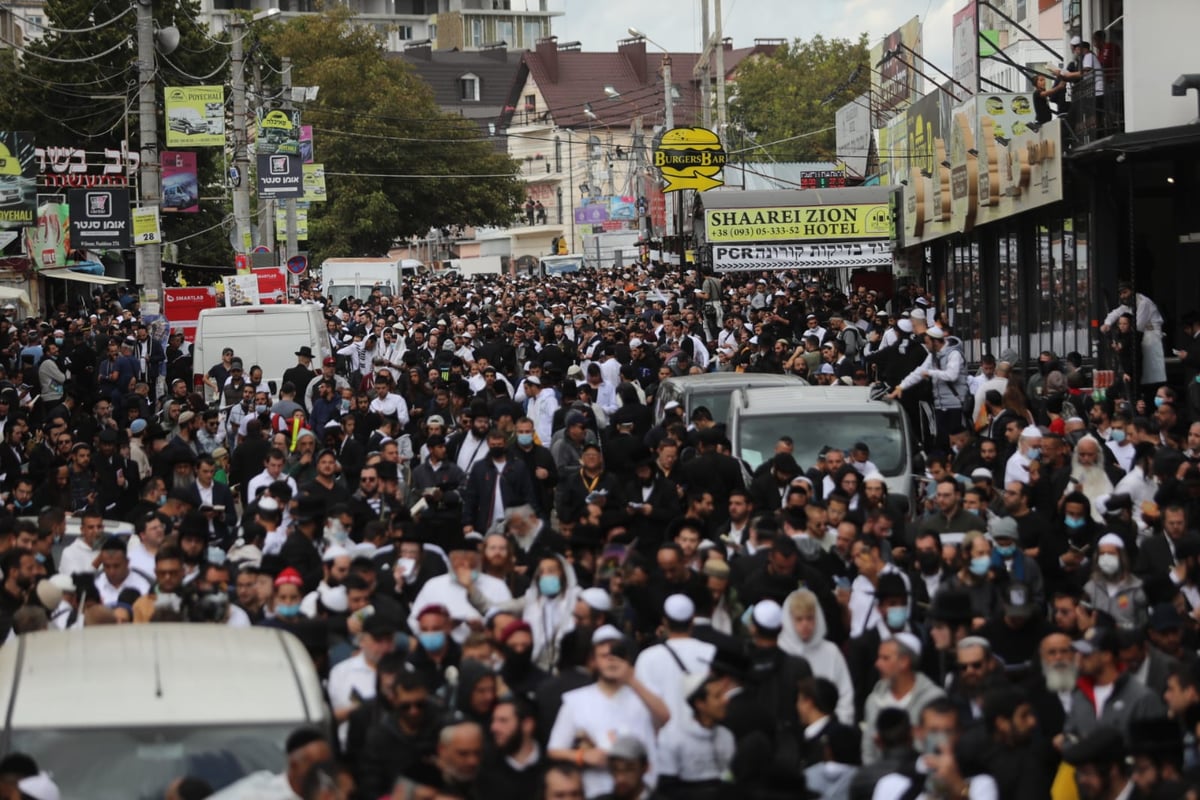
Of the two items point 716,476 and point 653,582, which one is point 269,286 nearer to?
point 716,476

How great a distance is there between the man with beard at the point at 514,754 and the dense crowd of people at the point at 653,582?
0.01m

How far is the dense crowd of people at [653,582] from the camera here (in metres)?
7.65

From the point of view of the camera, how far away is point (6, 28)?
91.2m

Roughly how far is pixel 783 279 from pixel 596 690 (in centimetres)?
4892

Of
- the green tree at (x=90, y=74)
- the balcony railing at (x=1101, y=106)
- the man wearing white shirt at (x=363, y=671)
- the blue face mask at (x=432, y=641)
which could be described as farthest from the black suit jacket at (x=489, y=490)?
the green tree at (x=90, y=74)

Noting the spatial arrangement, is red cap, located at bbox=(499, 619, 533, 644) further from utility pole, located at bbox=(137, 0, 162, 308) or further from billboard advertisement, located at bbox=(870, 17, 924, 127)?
billboard advertisement, located at bbox=(870, 17, 924, 127)

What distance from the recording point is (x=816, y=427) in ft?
54.0

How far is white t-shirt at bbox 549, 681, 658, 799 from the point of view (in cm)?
787

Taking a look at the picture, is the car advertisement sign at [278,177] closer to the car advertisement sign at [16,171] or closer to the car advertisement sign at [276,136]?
the car advertisement sign at [276,136]

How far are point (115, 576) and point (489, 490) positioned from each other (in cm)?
431

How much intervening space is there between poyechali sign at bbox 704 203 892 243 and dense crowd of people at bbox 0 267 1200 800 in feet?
32.7

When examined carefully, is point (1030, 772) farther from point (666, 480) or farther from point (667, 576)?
point (666, 480)

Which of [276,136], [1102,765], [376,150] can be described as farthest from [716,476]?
[376,150]

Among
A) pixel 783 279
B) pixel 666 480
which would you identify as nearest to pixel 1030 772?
pixel 666 480
